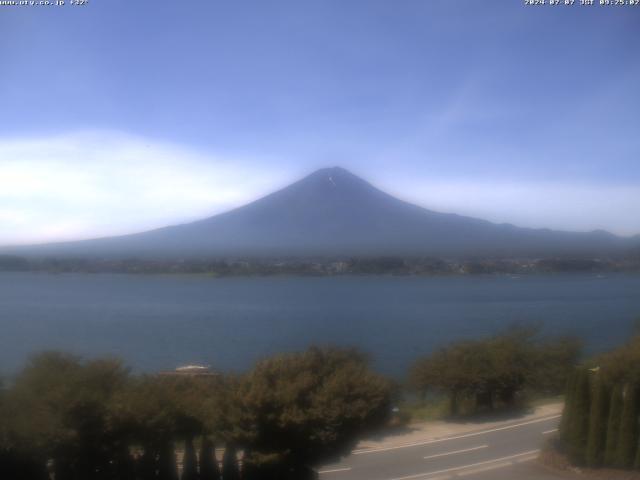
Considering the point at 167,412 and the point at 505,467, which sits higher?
the point at 167,412

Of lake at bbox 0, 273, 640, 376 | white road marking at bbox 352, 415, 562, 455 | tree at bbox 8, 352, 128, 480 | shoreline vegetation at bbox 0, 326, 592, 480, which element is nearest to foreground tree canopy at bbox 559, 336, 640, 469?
white road marking at bbox 352, 415, 562, 455

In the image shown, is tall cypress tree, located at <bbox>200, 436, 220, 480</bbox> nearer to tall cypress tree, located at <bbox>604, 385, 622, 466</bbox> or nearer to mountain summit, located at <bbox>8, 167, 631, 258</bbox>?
tall cypress tree, located at <bbox>604, 385, 622, 466</bbox>

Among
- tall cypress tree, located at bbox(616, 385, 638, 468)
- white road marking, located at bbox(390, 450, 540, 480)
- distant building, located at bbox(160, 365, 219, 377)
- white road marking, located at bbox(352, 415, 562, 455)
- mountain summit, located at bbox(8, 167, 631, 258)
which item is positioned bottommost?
white road marking, located at bbox(352, 415, 562, 455)

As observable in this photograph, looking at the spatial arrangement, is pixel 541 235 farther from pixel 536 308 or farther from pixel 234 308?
pixel 234 308

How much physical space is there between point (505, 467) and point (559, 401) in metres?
5.74

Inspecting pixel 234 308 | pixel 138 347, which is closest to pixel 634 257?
pixel 234 308

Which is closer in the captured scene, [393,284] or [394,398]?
[394,398]

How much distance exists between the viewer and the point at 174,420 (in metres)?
6.36

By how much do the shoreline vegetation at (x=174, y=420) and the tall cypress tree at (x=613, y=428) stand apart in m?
3.15

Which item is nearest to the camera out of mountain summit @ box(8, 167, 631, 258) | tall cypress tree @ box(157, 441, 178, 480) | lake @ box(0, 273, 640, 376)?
tall cypress tree @ box(157, 441, 178, 480)

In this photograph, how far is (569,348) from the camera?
16.2 m

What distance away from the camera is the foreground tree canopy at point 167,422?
5742 mm

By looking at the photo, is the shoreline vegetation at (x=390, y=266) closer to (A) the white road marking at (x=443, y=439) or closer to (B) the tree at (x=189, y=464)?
(A) the white road marking at (x=443, y=439)

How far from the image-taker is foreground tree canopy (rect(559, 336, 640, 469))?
25.5ft
